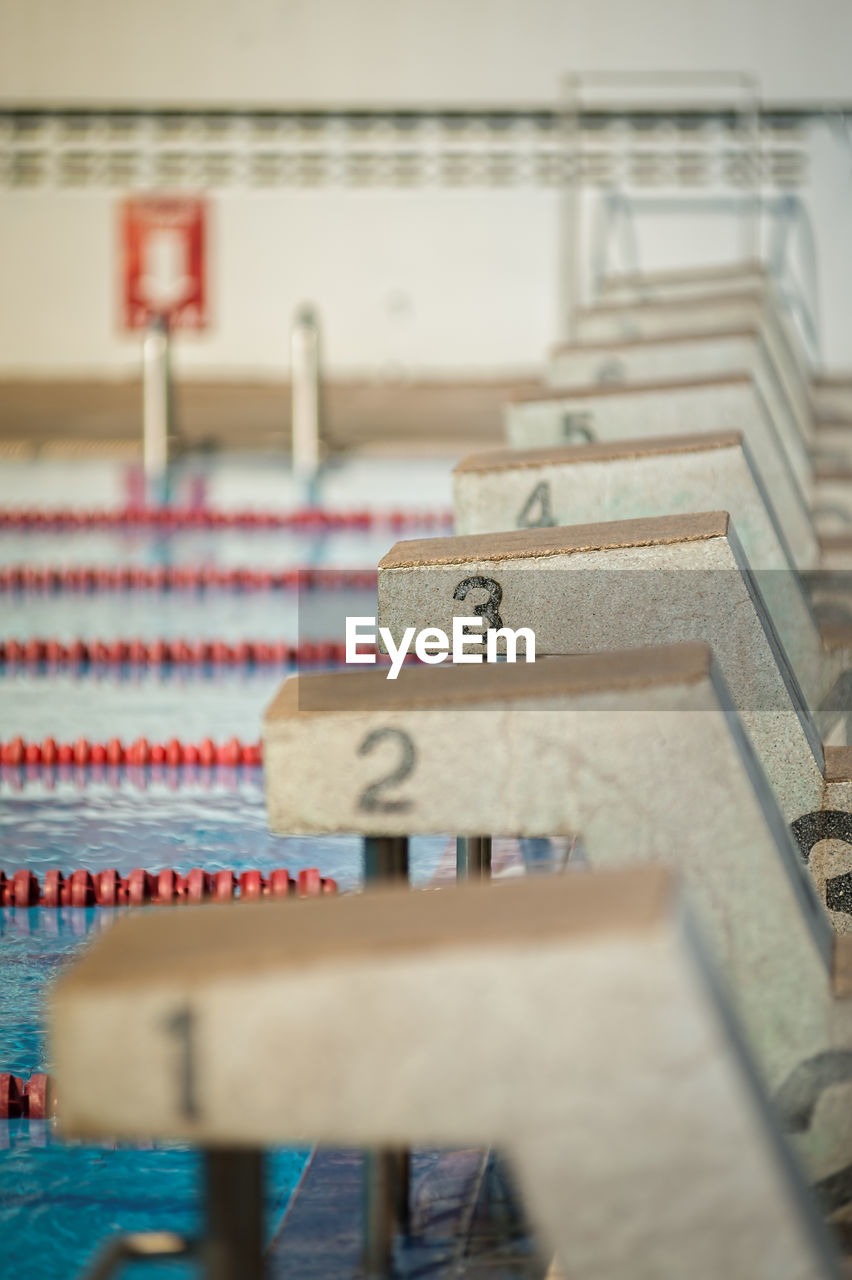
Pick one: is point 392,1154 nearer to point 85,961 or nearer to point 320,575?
point 85,961

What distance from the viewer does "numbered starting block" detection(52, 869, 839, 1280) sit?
127 centimetres

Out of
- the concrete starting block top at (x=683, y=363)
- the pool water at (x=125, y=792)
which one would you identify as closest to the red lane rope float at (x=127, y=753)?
the pool water at (x=125, y=792)

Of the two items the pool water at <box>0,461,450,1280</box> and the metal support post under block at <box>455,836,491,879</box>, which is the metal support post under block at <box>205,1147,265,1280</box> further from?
the metal support post under block at <box>455,836,491,879</box>

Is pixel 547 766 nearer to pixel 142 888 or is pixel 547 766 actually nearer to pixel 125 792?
pixel 142 888

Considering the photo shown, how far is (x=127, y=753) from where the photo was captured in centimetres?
483

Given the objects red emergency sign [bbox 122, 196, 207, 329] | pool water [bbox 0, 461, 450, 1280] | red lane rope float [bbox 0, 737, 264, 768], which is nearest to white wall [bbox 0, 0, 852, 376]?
red emergency sign [bbox 122, 196, 207, 329]

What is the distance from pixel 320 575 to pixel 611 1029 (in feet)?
20.3

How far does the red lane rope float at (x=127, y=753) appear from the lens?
4.79m

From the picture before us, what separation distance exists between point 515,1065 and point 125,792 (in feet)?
11.2

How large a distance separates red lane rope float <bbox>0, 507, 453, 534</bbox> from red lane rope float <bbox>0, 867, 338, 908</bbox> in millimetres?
5026

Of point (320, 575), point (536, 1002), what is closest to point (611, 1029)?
point (536, 1002)

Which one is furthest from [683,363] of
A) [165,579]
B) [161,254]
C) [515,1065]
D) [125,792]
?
[161,254]

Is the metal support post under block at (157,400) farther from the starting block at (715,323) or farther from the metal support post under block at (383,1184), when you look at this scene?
the metal support post under block at (383,1184)

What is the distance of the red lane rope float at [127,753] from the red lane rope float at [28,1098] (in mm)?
2270
